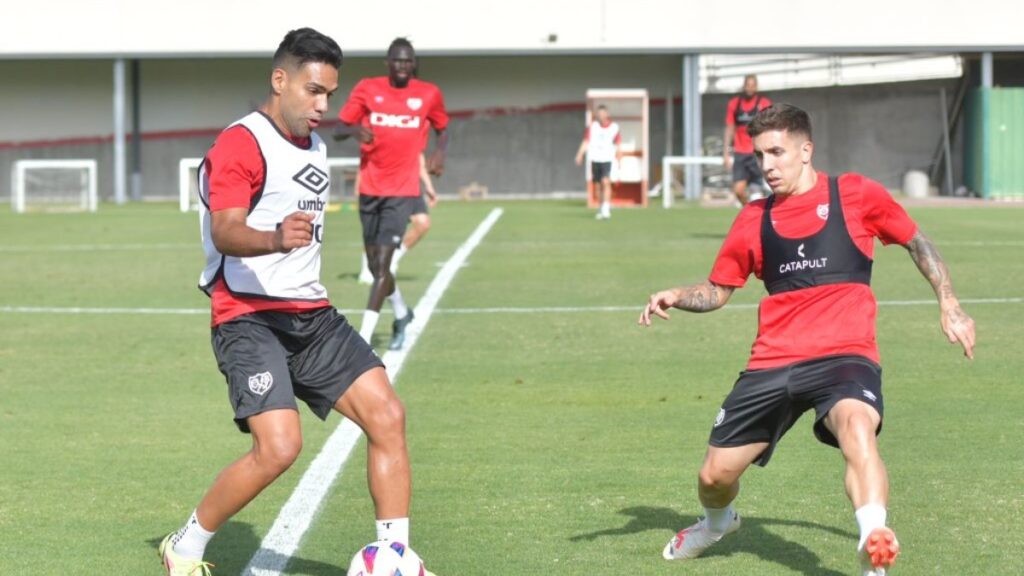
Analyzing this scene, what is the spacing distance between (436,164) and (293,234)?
851 cm

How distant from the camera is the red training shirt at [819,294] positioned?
641 centimetres

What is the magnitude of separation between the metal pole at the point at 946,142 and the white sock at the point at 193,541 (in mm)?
36252

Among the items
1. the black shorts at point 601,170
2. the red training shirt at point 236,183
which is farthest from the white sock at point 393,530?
the black shorts at point 601,170

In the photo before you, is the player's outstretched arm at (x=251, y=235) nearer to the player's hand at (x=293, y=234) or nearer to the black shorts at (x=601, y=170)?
the player's hand at (x=293, y=234)

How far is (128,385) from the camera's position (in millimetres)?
11375

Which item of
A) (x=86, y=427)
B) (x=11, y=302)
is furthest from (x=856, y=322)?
(x=11, y=302)

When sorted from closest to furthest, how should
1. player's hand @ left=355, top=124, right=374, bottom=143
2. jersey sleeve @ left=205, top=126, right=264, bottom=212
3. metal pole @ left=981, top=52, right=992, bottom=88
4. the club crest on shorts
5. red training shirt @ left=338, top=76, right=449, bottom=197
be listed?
jersey sleeve @ left=205, top=126, right=264, bottom=212 < the club crest on shorts < player's hand @ left=355, top=124, right=374, bottom=143 < red training shirt @ left=338, top=76, right=449, bottom=197 < metal pole @ left=981, top=52, right=992, bottom=88

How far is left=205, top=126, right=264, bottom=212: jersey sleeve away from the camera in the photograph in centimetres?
601

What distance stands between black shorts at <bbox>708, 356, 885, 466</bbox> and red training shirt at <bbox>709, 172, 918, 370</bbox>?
2.4 inches

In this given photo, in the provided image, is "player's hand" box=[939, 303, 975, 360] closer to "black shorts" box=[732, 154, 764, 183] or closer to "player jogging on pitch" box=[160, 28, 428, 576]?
"player jogging on pitch" box=[160, 28, 428, 576]

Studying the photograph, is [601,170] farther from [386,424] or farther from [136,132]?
[386,424]

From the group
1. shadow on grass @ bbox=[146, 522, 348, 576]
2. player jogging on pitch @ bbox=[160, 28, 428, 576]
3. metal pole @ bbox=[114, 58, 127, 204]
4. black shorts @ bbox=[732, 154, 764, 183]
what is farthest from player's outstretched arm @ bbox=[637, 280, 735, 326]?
metal pole @ bbox=[114, 58, 127, 204]

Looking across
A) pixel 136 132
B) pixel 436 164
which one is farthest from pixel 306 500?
pixel 136 132

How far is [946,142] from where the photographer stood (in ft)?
133
